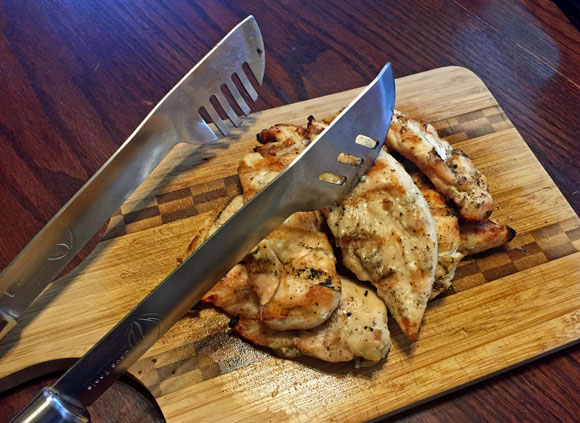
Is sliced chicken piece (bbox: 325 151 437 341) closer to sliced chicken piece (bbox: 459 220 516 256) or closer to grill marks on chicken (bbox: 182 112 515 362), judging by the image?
grill marks on chicken (bbox: 182 112 515 362)

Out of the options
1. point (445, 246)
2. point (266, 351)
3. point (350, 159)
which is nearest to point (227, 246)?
point (266, 351)

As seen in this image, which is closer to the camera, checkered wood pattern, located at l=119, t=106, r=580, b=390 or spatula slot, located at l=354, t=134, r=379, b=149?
checkered wood pattern, located at l=119, t=106, r=580, b=390

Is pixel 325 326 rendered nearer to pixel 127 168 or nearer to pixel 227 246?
pixel 227 246

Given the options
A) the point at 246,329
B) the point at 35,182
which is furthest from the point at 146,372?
the point at 35,182

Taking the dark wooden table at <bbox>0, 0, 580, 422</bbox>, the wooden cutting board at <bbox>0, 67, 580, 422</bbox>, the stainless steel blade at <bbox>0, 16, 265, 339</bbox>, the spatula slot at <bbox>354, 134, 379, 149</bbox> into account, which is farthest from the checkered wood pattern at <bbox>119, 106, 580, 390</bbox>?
the spatula slot at <bbox>354, 134, 379, 149</bbox>

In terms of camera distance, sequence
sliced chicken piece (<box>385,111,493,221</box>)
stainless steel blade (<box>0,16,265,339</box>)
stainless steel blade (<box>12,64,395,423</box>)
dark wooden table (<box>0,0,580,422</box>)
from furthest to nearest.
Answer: dark wooden table (<box>0,0,580,422</box>) → sliced chicken piece (<box>385,111,493,221</box>) → stainless steel blade (<box>0,16,265,339</box>) → stainless steel blade (<box>12,64,395,423</box>)

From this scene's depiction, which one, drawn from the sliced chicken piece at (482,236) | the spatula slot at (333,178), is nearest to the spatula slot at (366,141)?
the spatula slot at (333,178)

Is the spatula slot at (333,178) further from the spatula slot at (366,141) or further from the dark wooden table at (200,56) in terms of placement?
the dark wooden table at (200,56)
